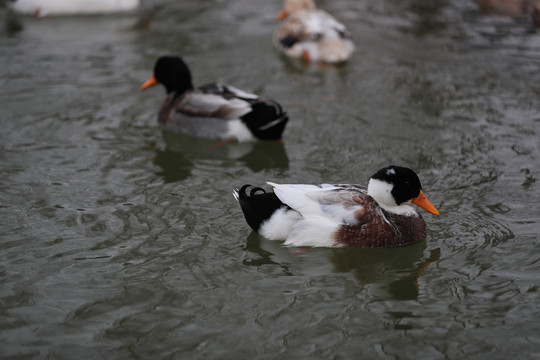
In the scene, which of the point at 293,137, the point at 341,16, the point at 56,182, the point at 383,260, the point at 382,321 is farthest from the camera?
the point at 341,16

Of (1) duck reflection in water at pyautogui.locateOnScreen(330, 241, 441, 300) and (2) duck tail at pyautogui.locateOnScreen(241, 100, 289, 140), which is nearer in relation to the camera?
(1) duck reflection in water at pyautogui.locateOnScreen(330, 241, 441, 300)

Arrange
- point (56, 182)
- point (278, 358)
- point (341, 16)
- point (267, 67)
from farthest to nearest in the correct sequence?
1. point (341, 16)
2. point (267, 67)
3. point (56, 182)
4. point (278, 358)

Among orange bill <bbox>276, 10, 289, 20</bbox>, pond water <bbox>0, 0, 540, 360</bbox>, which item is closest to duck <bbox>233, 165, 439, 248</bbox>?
pond water <bbox>0, 0, 540, 360</bbox>

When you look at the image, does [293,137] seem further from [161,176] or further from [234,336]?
[234,336]

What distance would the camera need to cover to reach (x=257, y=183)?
684 cm

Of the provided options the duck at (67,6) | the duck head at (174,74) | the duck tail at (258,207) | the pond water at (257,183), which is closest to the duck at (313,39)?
the pond water at (257,183)

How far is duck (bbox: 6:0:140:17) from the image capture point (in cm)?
1218

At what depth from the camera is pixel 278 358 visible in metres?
4.34

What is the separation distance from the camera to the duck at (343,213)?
5523 millimetres

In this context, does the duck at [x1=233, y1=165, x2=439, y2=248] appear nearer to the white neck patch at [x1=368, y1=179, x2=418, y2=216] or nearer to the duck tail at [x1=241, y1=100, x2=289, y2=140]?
the white neck patch at [x1=368, y1=179, x2=418, y2=216]

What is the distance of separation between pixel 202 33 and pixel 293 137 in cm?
426

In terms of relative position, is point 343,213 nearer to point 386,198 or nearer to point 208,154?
point 386,198

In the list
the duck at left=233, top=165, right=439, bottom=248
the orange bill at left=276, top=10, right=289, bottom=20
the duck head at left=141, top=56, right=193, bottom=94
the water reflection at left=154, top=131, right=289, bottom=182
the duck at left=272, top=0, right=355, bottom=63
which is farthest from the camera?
the orange bill at left=276, top=10, right=289, bottom=20

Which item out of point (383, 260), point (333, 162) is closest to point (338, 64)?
point (333, 162)
